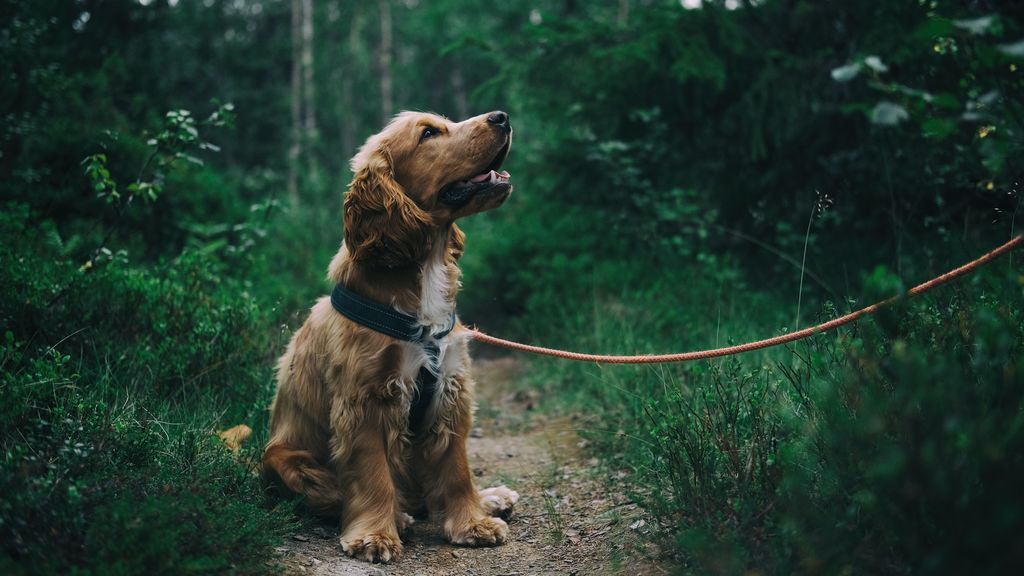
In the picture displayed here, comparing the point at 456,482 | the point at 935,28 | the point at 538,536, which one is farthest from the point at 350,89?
the point at 935,28

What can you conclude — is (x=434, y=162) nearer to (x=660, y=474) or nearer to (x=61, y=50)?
(x=660, y=474)

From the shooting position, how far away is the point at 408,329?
320cm

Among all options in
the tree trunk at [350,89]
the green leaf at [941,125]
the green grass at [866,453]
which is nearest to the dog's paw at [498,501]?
the green grass at [866,453]

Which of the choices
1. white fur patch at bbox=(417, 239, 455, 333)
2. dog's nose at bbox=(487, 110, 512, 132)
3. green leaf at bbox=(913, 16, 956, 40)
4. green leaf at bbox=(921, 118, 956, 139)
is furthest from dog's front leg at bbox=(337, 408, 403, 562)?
green leaf at bbox=(913, 16, 956, 40)

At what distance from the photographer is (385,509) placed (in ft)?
10.4

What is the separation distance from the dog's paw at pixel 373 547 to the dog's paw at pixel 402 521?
0.69ft

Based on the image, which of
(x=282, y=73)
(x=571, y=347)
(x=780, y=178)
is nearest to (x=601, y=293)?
(x=571, y=347)

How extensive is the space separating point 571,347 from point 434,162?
2630 mm

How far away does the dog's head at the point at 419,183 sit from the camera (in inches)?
129

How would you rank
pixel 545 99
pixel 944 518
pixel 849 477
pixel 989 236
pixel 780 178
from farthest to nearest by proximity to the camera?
pixel 545 99
pixel 780 178
pixel 989 236
pixel 849 477
pixel 944 518

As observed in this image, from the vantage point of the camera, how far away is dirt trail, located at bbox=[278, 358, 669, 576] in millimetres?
2873

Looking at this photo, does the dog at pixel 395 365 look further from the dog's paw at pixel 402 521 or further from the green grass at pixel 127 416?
the green grass at pixel 127 416

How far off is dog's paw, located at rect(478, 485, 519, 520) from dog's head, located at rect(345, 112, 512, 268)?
1.21m

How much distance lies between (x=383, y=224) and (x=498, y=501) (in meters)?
1.44
